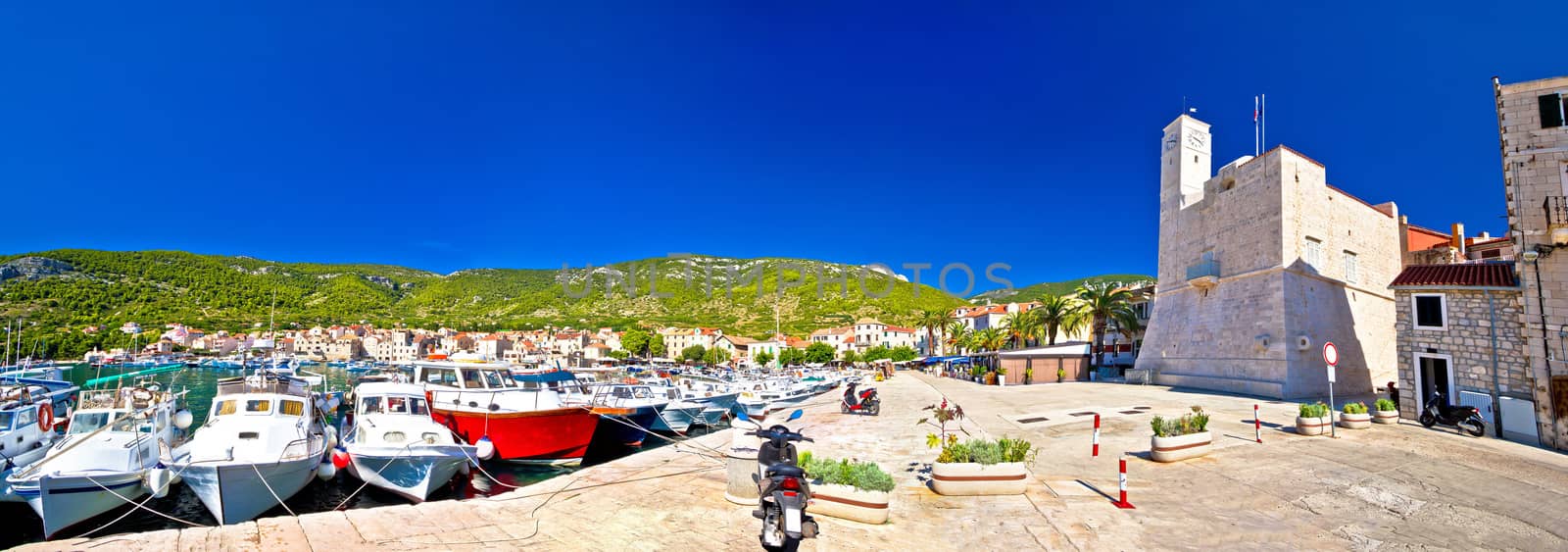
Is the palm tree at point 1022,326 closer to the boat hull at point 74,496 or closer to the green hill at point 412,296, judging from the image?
the boat hull at point 74,496

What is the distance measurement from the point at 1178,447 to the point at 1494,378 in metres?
9.66

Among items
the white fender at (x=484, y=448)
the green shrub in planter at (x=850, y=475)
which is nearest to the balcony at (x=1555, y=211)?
the green shrub in planter at (x=850, y=475)

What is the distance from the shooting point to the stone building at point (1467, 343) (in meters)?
14.4

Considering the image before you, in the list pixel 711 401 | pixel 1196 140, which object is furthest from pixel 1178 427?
pixel 1196 140

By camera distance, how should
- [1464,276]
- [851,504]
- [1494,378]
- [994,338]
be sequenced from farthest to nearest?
1. [994,338]
2. [1464,276]
3. [1494,378]
4. [851,504]

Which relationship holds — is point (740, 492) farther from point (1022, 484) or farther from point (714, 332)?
point (714, 332)

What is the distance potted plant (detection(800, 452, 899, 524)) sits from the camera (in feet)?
24.3

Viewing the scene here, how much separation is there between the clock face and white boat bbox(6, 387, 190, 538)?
41.5 metres

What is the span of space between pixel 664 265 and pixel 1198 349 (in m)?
172

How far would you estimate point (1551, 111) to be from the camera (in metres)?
14.6

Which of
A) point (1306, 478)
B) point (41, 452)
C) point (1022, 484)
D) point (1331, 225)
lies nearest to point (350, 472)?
point (41, 452)

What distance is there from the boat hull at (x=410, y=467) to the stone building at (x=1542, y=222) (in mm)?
22792

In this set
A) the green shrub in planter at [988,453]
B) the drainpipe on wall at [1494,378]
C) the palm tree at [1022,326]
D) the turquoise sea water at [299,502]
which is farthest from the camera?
the palm tree at [1022,326]

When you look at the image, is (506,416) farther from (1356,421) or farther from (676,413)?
(1356,421)
